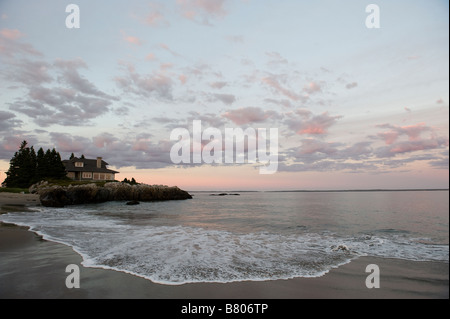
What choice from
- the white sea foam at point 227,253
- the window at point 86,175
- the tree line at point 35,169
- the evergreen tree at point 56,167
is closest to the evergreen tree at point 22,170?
the tree line at point 35,169

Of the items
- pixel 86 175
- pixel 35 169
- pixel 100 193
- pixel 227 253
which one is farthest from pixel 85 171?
pixel 227 253

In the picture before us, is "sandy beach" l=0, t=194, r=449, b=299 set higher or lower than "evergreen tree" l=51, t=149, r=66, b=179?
lower

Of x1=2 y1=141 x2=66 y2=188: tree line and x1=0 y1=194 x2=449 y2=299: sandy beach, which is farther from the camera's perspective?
x1=2 y1=141 x2=66 y2=188: tree line

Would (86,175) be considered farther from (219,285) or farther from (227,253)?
(219,285)

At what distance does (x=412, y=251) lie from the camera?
36.9 ft

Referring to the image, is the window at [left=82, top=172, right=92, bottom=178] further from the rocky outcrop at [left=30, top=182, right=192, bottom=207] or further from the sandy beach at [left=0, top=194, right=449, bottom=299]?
the sandy beach at [left=0, top=194, right=449, bottom=299]

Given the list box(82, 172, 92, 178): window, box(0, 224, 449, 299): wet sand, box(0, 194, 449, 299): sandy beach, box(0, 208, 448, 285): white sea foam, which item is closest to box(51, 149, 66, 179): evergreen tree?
box(82, 172, 92, 178): window

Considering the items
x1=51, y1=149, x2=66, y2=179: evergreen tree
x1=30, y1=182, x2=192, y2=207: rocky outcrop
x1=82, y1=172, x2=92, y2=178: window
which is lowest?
x1=30, y1=182, x2=192, y2=207: rocky outcrop

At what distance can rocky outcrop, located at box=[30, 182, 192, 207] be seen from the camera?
3778 centimetres

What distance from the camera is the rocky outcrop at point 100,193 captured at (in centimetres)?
3778

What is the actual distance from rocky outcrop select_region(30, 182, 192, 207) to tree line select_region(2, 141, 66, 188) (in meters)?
6.21

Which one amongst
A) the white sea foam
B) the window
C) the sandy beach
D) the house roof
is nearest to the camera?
the sandy beach
